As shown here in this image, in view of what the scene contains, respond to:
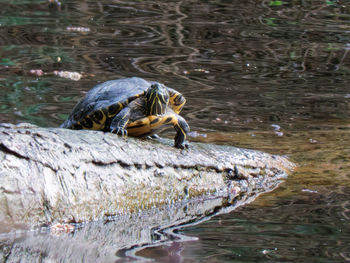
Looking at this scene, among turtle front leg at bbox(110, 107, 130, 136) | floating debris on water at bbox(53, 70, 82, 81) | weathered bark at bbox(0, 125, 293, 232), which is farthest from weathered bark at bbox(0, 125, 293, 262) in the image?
floating debris on water at bbox(53, 70, 82, 81)

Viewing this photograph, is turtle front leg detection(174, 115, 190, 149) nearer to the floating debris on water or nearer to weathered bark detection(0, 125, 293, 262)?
weathered bark detection(0, 125, 293, 262)

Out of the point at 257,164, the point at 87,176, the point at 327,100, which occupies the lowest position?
the point at 327,100

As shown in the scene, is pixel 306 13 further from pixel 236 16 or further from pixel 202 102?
pixel 202 102

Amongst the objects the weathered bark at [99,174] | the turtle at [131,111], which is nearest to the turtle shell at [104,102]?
the turtle at [131,111]

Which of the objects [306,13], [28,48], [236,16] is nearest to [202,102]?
[28,48]

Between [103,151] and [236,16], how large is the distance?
7908 millimetres

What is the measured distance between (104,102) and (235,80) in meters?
4.24

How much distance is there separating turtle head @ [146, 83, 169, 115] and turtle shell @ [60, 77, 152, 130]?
0.08m

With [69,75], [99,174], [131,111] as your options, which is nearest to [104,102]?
[131,111]

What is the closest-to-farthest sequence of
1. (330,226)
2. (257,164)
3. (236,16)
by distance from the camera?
1. (330,226)
2. (257,164)
3. (236,16)

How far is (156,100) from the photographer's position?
3.37 metres

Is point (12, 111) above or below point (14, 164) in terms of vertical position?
below

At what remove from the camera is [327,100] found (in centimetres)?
671

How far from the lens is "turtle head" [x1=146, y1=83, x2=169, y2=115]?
11.0 ft
